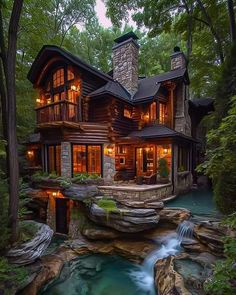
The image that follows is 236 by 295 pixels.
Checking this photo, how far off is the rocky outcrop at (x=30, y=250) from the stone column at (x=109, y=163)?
528 centimetres

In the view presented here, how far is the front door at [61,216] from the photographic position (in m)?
10.6

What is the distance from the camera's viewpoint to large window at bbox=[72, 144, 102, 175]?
431 inches

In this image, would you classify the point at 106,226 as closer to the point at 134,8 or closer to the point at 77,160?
the point at 77,160

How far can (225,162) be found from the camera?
4.08 metres

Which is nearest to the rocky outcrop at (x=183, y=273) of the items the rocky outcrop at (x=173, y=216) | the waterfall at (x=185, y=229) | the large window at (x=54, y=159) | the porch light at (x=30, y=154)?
the waterfall at (x=185, y=229)

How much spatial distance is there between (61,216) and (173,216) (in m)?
5.95

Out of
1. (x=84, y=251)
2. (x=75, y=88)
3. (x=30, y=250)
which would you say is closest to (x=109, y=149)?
(x=75, y=88)

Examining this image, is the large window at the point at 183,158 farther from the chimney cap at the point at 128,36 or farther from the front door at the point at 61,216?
the chimney cap at the point at 128,36

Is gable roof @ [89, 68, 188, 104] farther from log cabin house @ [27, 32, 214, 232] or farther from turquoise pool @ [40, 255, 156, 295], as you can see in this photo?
turquoise pool @ [40, 255, 156, 295]

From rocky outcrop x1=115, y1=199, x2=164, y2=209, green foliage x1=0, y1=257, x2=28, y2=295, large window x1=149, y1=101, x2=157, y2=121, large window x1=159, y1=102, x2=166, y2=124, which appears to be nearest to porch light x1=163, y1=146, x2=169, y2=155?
large window x1=159, y1=102, x2=166, y2=124

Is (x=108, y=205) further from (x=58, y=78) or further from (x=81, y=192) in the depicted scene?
(x=58, y=78)

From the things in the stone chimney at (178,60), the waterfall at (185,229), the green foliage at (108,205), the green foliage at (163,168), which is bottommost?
the waterfall at (185,229)

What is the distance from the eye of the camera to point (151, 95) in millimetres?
12469

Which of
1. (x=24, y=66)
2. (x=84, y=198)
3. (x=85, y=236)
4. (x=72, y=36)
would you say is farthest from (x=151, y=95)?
(x=72, y=36)
